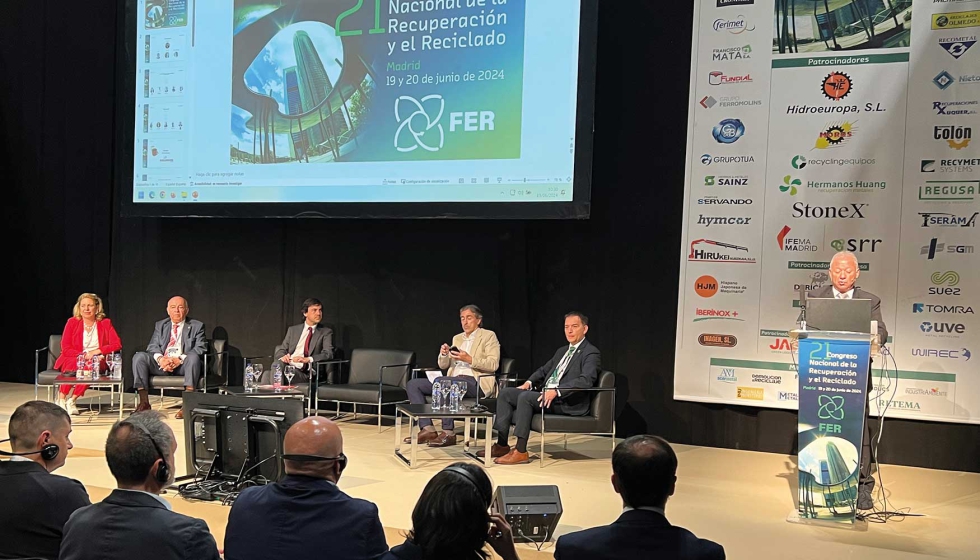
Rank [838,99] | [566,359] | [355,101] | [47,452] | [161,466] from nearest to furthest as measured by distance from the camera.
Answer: [161,466]
[47,452]
[838,99]
[566,359]
[355,101]

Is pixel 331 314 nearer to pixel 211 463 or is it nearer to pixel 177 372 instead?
pixel 177 372

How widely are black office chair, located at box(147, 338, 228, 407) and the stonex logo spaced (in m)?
3.92

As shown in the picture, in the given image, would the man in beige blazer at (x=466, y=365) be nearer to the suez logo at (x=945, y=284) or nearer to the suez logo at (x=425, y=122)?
the suez logo at (x=425, y=122)

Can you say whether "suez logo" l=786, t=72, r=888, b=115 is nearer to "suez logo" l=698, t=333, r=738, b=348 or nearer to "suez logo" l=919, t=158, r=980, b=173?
"suez logo" l=919, t=158, r=980, b=173

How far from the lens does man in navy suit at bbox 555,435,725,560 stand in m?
1.95

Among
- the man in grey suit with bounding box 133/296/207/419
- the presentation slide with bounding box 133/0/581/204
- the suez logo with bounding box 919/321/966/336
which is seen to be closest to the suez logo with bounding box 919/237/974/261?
the suez logo with bounding box 919/321/966/336

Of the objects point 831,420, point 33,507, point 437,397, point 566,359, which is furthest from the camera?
point 566,359

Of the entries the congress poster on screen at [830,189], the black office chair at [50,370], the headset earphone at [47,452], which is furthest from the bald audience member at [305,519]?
the black office chair at [50,370]

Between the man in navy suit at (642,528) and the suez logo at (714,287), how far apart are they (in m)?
4.35

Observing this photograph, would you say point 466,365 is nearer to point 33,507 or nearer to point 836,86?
point 836,86

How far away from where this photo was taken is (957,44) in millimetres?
5680

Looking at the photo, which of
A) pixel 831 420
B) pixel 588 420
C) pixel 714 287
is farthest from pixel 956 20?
pixel 588 420

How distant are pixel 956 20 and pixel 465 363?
13.0ft

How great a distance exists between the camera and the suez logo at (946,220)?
5.67 metres
